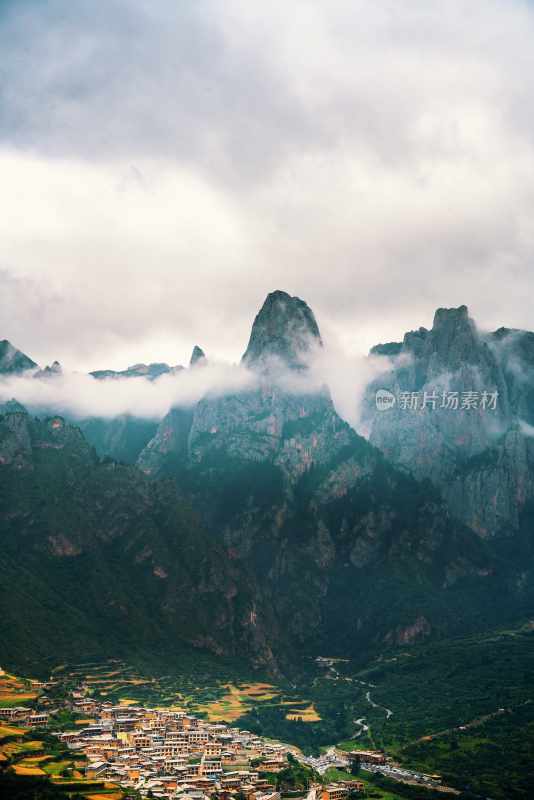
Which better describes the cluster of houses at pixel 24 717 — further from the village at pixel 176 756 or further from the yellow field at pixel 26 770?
the yellow field at pixel 26 770

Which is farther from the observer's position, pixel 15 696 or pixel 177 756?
pixel 15 696

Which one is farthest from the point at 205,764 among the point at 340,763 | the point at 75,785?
the point at 340,763

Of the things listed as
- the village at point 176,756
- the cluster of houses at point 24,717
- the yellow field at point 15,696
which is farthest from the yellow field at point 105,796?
the yellow field at point 15,696

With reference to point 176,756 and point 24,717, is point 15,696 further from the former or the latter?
point 176,756

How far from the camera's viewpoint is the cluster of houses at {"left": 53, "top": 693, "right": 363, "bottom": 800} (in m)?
146

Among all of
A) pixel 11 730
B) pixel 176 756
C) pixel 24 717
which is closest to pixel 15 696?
pixel 24 717

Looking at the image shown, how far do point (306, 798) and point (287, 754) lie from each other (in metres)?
29.7

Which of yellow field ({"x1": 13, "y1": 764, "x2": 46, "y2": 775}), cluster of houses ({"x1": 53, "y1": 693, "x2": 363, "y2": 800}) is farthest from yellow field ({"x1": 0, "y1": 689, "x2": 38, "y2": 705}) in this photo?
yellow field ({"x1": 13, "y1": 764, "x2": 46, "y2": 775})

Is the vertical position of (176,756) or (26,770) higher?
(176,756)

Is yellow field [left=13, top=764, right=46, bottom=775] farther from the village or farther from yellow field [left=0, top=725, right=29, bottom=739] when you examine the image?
yellow field [left=0, top=725, right=29, bottom=739]

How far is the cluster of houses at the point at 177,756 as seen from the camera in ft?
478

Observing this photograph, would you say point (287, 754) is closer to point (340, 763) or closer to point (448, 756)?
point (340, 763)

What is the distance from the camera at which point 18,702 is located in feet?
614

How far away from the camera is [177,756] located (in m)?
160
